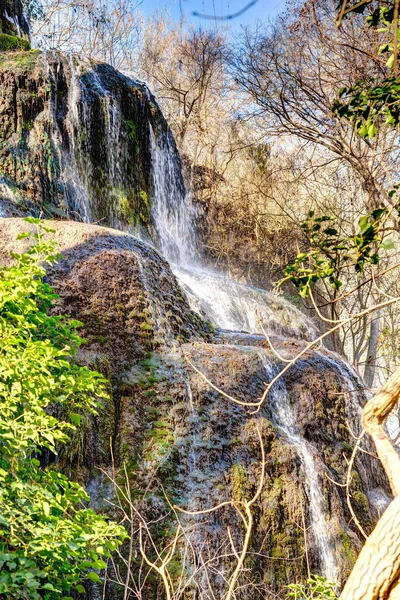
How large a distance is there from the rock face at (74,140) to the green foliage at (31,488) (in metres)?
6.06

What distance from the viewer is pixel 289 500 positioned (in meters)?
5.80

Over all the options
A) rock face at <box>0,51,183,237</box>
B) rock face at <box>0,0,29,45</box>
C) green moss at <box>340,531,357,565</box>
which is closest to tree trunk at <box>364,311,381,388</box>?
rock face at <box>0,51,183,237</box>

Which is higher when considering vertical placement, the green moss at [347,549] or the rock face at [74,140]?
the rock face at [74,140]

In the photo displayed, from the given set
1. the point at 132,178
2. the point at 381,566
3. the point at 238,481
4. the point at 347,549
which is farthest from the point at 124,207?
the point at 381,566

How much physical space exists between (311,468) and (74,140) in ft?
25.1

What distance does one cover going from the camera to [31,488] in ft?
9.04

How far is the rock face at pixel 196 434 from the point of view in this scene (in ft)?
17.1

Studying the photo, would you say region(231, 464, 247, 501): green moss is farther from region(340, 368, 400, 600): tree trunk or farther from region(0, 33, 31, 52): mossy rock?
region(0, 33, 31, 52): mossy rock

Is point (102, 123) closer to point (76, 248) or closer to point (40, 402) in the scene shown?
point (76, 248)

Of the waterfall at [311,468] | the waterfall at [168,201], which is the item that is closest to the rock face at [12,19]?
the waterfall at [168,201]

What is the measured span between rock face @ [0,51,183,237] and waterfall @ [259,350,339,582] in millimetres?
4735

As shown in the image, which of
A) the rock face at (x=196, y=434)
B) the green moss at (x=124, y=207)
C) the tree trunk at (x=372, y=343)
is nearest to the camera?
the rock face at (x=196, y=434)

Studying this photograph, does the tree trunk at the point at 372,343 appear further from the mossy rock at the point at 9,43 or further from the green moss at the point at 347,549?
the mossy rock at the point at 9,43

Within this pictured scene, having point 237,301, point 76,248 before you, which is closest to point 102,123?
point 237,301
